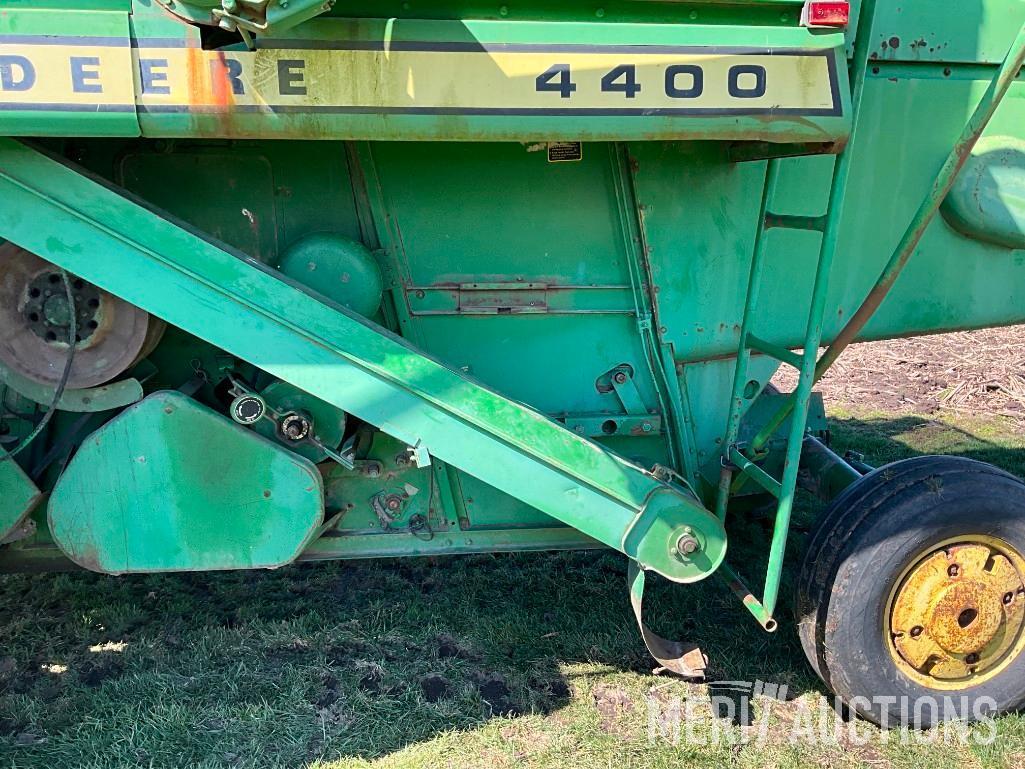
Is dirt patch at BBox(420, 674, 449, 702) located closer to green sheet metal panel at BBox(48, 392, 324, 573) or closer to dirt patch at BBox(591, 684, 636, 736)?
dirt patch at BBox(591, 684, 636, 736)

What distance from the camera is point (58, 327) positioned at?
2604 millimetres

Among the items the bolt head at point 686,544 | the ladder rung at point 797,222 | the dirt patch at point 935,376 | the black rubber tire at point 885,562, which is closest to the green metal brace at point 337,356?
the bolt head at point 686,544

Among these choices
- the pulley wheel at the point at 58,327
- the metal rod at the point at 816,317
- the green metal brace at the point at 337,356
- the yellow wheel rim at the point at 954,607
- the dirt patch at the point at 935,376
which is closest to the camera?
the green metal brace at the point at 337,356

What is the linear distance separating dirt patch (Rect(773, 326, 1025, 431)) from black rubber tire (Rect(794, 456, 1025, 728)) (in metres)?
3.90

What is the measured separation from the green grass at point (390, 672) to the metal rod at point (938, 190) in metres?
0.99

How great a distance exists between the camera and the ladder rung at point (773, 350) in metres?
2.75

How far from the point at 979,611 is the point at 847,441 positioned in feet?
9.55

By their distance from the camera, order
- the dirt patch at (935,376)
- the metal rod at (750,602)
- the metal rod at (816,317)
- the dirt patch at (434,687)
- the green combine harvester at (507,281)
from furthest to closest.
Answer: the dirt patch at (935,376), the dirt patch at (434,687), the metal rod at (750,602), the metal rod at (816,317), the green combine harvester at (507,281)

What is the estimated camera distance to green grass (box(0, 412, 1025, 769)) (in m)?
2.79

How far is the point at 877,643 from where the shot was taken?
9.15 feet

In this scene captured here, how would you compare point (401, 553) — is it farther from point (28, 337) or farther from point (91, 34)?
point (91, 34)

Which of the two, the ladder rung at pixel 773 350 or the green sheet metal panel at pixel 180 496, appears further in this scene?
the ladder rung at pixel 773 350

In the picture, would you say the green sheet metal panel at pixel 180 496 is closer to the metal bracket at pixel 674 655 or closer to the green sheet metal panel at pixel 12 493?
the green sheet metal panel at pixel 12 493

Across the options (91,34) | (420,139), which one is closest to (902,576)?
(420,139)
